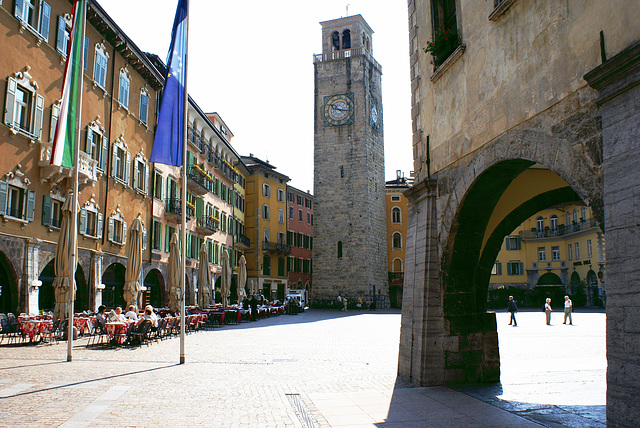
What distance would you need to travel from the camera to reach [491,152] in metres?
7.43

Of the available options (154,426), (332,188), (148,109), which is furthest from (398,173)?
(154,426)

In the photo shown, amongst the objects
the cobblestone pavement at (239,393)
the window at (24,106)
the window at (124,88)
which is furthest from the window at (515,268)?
the window at (24,106)

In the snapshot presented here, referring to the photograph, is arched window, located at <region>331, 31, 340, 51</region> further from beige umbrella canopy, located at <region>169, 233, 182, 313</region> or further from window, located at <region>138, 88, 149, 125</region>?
beige umbrella canopy, located at <region>169, 233, 182, 313</region>

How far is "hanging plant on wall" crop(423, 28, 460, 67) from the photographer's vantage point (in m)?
8.77

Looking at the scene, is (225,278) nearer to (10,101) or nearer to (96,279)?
(96,279)

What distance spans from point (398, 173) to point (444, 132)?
209 ft

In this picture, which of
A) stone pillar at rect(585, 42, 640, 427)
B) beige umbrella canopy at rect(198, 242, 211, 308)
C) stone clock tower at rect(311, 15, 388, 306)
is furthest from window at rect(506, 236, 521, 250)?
stone pillar at rect(585, 42, 640, 427)

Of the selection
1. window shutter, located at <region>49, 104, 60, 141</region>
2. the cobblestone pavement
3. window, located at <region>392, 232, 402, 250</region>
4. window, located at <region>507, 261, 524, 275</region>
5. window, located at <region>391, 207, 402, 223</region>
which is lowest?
the cobblestone pavement

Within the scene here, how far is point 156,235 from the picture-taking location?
30.0m

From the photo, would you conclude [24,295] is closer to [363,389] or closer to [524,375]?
[363,389]

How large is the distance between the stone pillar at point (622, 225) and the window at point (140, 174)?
25089 mm

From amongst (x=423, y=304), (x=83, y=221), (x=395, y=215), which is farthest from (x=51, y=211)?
(x=395, y=215)

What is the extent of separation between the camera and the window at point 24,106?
56.7 feet

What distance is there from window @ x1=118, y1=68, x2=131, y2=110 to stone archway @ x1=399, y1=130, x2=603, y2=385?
20.0 m
